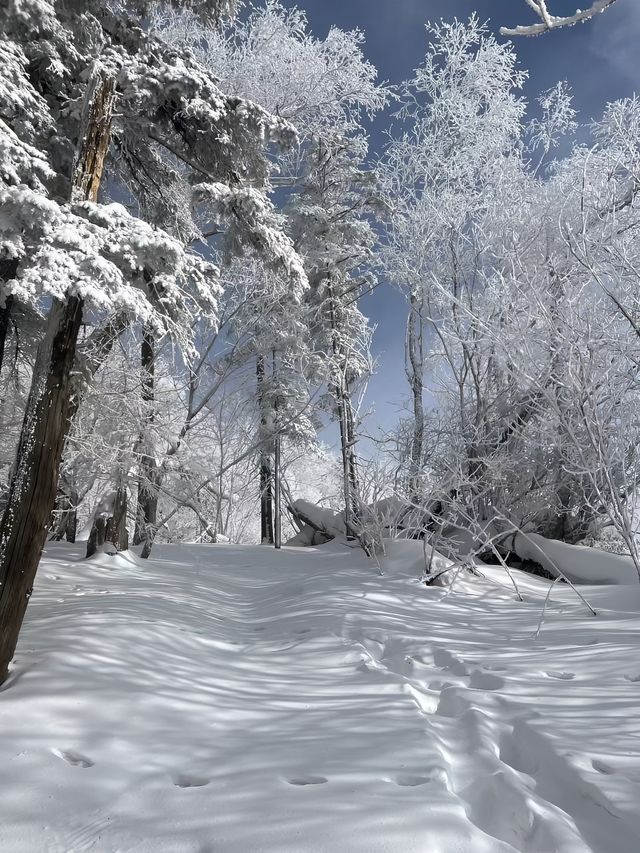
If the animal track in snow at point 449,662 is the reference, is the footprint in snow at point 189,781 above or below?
below

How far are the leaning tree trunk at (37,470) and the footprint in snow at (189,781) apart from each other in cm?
171

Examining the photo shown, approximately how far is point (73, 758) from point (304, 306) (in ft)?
44.3

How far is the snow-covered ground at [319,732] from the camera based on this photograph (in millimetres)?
2111

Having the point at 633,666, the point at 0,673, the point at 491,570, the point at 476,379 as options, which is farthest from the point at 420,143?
the point at 0,673

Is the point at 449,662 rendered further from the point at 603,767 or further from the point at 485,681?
the point at 603,767

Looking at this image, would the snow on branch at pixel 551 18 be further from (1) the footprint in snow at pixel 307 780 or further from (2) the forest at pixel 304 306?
(1) the footprint in snow at pixel 307 780

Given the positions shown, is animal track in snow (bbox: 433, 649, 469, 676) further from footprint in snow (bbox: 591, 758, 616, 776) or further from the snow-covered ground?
footprint in snow (bbox: 591, 758, 616, 776)

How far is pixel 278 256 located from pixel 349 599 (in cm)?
431

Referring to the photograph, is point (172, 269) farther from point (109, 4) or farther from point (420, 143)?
point (420, 143)

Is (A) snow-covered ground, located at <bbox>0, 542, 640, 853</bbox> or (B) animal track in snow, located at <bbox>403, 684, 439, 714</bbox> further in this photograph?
(B) animal track in snow, located at <bbox>403, 684, 439, 714</bbox>

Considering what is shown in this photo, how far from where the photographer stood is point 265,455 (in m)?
18.2

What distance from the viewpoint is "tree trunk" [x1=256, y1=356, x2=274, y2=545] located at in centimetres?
1795

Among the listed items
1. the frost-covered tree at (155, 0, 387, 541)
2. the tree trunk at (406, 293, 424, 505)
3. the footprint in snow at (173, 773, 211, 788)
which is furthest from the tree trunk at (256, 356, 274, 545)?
the footprint in snow at (173, 773, 211, 788)

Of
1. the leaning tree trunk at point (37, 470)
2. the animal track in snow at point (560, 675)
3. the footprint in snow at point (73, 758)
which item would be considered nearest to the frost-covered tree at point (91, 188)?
the leaning tree trunk at point (37, 470)
